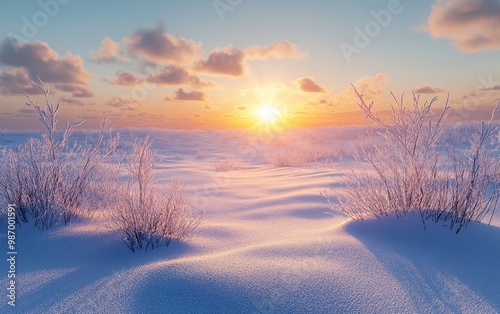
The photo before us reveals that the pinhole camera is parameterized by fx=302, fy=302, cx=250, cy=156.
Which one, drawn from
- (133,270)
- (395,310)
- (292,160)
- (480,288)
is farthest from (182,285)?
(292,160)

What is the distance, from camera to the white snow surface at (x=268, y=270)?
6.46 ft

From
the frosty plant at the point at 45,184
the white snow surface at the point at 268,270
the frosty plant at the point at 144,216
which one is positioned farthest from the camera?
the frosty plant at the point at 45,184

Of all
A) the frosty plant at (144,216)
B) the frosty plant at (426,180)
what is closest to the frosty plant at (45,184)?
the frosty plant at (144,216)

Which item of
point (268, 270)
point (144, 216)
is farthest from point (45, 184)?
point (268, 270)

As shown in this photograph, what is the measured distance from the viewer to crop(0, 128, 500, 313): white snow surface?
1969 mm

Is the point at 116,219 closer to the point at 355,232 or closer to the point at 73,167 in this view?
the point at 73,167

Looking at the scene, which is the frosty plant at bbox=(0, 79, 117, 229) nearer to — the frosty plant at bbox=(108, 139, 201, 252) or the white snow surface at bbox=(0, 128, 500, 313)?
the white snow surface at bbox=(0, 128, 500, 313)

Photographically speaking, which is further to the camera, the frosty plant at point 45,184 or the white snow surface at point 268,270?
the frosty plant at point 45,184

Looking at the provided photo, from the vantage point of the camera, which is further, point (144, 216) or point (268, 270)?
point (144, 216)

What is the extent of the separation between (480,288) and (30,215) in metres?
4.48

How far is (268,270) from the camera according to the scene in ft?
7.44

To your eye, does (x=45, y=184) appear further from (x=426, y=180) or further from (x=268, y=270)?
(x=426, y=180)

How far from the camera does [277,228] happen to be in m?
3.74

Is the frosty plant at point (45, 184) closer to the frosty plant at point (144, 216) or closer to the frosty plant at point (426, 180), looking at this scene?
the frosty plant at point (144, 216)
